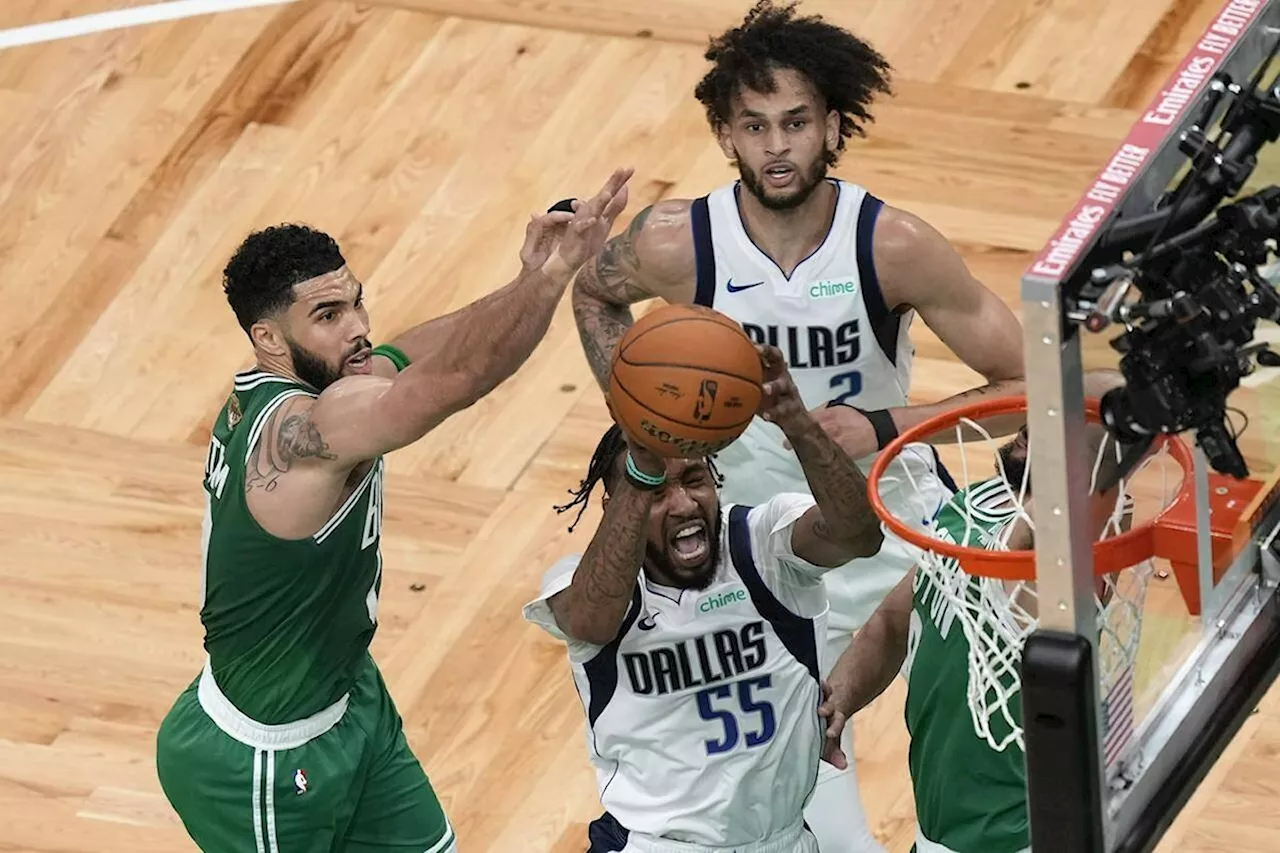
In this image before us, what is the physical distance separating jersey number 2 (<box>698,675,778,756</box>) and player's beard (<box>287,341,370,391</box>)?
1018mm

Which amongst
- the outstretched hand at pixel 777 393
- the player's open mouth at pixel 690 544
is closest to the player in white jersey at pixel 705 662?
the player's open mouth at pixel 690 544

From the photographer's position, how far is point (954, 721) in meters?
5.42

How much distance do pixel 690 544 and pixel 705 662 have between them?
0.25 metres

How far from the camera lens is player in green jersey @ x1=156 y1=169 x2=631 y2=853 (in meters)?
5.30

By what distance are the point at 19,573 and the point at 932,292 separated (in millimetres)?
3032

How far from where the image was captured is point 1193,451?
460cm

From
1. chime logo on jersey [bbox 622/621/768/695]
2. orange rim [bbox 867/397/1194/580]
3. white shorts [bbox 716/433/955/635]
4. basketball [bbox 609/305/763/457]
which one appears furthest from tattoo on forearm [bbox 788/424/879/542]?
white shorts [bbox 716/433/955/635]

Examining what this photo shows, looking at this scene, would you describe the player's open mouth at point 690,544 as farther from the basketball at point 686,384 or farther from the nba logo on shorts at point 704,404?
the nba logo on shorts at point 704,404

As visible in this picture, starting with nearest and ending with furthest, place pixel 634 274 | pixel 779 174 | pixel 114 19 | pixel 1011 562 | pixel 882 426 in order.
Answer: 1. pixel 1011 562
2. pixel 882 426
3. pixel 779 174
4. pixel 634 274
5. pixel 114 19

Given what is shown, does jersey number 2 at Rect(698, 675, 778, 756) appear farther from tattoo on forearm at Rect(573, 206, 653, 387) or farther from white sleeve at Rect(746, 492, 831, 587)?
tattoo on forearm at Rect(573, 206, 653, 387)

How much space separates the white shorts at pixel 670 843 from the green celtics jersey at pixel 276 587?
67cm

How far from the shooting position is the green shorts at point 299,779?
589cm

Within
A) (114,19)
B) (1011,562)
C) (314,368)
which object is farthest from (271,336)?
(114,19)

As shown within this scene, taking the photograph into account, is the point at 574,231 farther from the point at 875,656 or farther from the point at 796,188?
the point at 875,656
